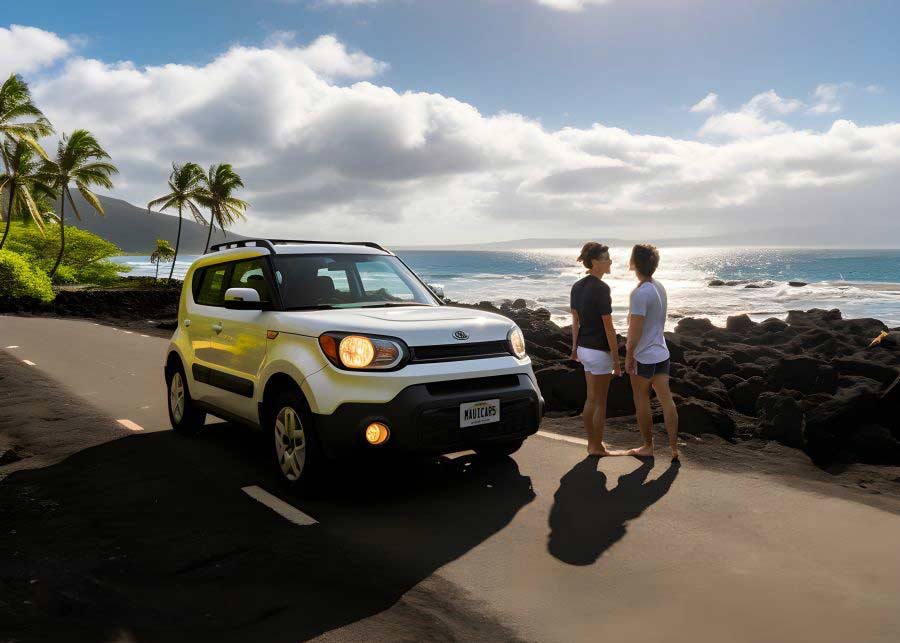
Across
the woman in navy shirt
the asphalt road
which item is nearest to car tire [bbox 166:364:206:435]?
the asphalt road

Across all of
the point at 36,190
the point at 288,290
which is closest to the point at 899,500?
the point at 288,290

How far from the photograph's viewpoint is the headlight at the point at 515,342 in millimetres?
5398

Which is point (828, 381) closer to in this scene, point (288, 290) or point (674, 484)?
A: point (674, 484)

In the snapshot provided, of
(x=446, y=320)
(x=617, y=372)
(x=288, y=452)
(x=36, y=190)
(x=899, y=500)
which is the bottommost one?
(x=899, y=500)

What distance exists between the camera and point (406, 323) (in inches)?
197

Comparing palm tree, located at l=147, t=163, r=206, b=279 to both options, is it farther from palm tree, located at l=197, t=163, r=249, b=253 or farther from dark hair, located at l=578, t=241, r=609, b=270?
dark hair, located at l=578, t=241, r=609, b=270

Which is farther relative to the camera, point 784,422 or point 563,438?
point 563,438

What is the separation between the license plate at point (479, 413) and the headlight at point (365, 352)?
57 cm

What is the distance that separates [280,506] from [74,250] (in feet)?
176

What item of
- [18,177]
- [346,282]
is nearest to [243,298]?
[346,282]

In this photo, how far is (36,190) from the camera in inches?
1607

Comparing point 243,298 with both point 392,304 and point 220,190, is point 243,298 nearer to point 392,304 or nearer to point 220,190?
point 392,304

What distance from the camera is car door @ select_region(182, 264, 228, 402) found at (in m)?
6.49

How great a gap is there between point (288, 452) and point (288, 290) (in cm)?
126
